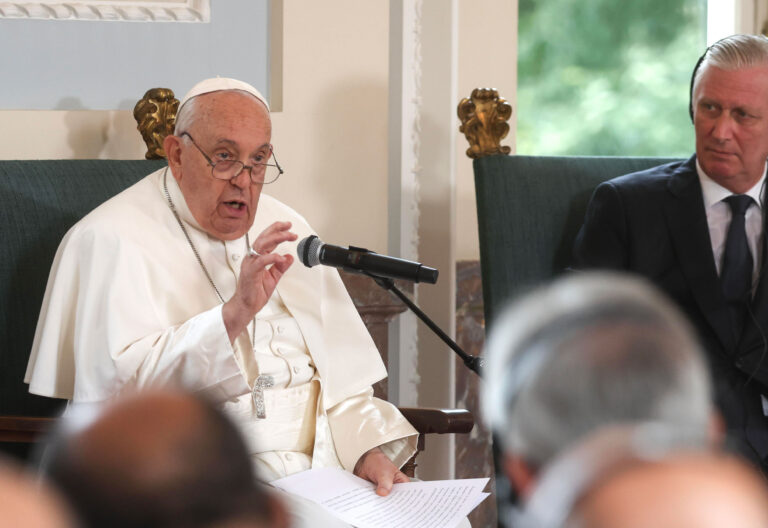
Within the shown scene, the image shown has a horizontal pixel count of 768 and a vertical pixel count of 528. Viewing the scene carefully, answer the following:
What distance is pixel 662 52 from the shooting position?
5.27 meters

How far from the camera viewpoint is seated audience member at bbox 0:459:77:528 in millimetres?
504

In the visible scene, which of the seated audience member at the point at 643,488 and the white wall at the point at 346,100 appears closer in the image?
the seated audience member at the point at 643,488

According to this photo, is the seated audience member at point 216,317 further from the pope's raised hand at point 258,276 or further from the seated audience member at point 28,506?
the seated audience member at point 28,506

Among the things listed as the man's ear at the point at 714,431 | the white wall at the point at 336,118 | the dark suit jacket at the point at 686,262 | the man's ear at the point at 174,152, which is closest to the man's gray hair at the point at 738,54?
the dark suit jacket at the point at 686,262

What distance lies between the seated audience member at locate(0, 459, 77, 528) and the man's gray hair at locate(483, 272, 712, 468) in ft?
0.81

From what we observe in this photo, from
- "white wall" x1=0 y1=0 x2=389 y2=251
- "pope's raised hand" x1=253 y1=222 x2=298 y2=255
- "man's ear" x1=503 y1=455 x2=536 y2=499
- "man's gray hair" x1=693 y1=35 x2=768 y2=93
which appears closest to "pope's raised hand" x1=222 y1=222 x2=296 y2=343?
"pope's raised hand" x1=253 y1=222 x2=298 y2=255

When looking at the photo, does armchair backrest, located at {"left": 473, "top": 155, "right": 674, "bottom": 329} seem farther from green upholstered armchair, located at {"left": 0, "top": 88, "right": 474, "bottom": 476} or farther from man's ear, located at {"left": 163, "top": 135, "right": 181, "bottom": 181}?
man's ear, located at {"left": 163, "top": 135, "right": 181, "bottom": 181}

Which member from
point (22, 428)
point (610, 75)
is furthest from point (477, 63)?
point (22, 428)

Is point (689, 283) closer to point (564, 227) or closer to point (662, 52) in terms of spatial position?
point (564, 227)

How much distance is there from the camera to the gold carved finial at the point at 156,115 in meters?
3.69

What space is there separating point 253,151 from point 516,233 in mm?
1015

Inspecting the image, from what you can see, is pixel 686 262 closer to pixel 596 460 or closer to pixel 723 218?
pixel 723 218

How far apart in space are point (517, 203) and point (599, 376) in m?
3.20

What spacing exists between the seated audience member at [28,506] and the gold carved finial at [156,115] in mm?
3273
